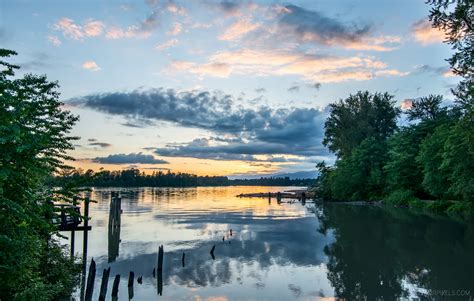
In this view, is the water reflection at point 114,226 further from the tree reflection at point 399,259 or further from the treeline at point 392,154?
the treeline at point 392,154

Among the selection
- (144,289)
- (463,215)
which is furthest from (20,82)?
(463,215)

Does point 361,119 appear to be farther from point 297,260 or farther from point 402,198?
point 297,260

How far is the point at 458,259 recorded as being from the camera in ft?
76.6

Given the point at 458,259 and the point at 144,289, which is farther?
the point at 458,259

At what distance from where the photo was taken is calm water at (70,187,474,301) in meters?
18.0

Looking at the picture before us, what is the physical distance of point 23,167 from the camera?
Answer: 9.78 m

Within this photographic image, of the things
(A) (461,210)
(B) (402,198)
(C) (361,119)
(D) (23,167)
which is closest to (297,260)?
(D) (23,167)

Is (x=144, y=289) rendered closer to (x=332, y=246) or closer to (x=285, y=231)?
(x=332, y=246)

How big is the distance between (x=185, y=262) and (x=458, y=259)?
50.5 feet

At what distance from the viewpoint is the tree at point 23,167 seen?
895cm

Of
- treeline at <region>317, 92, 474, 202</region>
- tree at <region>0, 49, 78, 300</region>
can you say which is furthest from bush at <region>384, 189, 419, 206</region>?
tree at <region>0, 49, 78, 300</region>

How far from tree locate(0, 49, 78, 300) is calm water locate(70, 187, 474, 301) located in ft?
24.7

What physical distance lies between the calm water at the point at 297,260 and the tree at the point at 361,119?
1834 inches

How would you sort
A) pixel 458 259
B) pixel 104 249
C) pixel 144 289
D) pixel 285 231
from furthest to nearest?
pixel 285 231, pixel 104 249, pixel 458 259, pixel 144 289
